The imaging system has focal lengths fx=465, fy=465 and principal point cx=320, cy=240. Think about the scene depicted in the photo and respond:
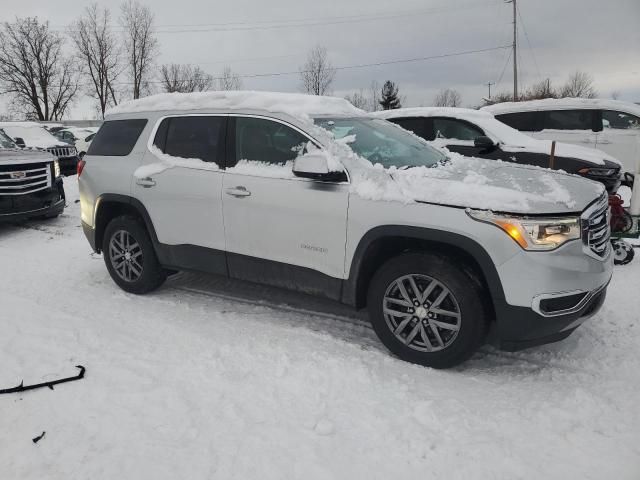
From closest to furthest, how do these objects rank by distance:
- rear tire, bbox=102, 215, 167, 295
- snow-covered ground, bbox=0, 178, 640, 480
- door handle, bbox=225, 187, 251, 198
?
snow-covered ground, bbox=0, 178, 640, 480 → door handle, bbox=225, 187, 251, 198 → rear tire, bbox=102, 215, 167, 295

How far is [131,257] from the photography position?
4766 millimetres

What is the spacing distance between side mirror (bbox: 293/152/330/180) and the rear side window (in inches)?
83.5

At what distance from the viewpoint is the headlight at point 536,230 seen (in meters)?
2.84

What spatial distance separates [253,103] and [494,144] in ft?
14.1

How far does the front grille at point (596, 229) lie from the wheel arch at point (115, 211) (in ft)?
11.8

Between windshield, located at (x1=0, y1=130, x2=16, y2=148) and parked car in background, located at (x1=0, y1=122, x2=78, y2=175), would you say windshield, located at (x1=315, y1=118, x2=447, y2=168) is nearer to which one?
windshield, located at (x1=0, y1=130, x2=16, y2=148)

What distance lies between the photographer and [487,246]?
2902mm

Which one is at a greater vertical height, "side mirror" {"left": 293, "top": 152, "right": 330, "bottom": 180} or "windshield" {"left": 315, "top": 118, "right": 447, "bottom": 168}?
"windshield" {"left": 315, "top": 118, "right": 447, "bottom": 168}

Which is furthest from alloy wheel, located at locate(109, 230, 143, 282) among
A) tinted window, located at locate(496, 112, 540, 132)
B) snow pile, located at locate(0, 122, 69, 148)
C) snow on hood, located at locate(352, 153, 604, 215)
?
snow pile, located at locate(0, 122, 69, 148)

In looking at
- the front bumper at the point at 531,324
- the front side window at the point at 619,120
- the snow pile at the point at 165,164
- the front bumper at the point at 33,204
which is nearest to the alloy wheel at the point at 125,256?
the snow pile at the point at 165,164

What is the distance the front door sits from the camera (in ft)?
11.4

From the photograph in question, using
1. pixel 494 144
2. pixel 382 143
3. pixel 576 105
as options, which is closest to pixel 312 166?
pixel 382 143

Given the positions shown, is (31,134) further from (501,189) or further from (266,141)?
(501,189)

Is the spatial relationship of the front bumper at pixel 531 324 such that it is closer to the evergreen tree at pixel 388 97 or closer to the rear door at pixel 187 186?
the rear door at pixel 187 186
